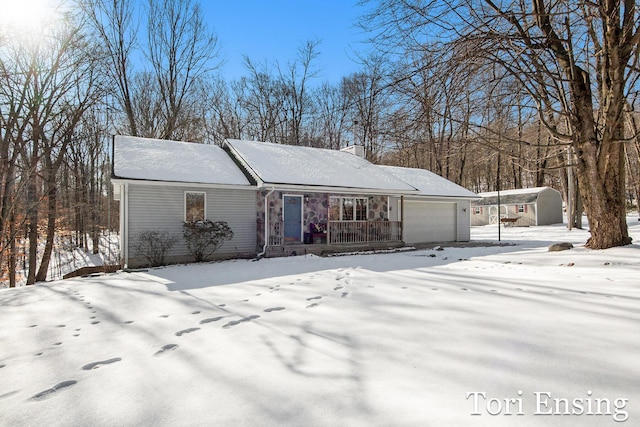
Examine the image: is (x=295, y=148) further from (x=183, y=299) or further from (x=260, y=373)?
(x=260, y=373)

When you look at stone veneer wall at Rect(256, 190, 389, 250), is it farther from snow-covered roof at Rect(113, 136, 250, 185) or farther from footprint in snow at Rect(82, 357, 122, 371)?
footprint in snow at Rect(82, 357, 122, 371)

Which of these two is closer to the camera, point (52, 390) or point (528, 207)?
point (52, 390)

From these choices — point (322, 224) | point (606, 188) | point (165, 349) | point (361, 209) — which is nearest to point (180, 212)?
point (322, 224)

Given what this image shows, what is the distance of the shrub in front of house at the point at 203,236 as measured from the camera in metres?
10.9

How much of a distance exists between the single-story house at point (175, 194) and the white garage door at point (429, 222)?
295 inches

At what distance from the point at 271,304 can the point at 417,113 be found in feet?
17.4

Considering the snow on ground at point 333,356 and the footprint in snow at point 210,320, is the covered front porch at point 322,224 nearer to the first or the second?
the snow on ground at point 333,356

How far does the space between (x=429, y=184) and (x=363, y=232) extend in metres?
5.77

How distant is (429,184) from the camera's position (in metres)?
17.8

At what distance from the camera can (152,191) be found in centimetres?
1077

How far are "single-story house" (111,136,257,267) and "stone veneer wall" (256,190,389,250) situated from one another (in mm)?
255

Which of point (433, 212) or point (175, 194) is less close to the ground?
point (175, 194)

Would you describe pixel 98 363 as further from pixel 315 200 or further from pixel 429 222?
pixel 429 222

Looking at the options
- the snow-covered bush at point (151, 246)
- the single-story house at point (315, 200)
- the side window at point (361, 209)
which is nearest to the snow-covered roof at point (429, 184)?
the single-story house at point (315, 200)
